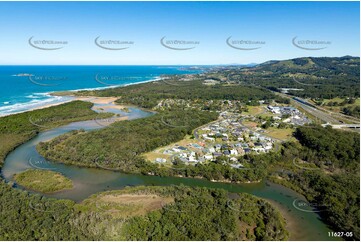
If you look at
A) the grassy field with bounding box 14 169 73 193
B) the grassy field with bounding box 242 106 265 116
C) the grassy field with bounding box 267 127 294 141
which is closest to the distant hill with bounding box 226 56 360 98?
the grassy field with bounding box 242 106 265 116

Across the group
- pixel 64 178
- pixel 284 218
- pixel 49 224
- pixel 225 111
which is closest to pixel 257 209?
pixel 284 218

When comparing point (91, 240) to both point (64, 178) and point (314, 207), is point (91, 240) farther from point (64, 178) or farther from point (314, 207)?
point (314, 207)

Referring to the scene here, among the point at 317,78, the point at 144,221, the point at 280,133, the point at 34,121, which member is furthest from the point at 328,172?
the point at 317,78

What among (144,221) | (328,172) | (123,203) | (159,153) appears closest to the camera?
(144,221)

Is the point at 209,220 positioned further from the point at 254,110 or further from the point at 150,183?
the point at 254,110

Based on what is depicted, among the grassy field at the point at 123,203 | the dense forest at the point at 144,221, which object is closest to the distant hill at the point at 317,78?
the dense forest at the point at 144,221

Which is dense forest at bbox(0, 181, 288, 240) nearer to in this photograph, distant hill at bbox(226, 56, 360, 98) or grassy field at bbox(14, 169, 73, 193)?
grassy field at bbox(14, 169, 73, 193)
